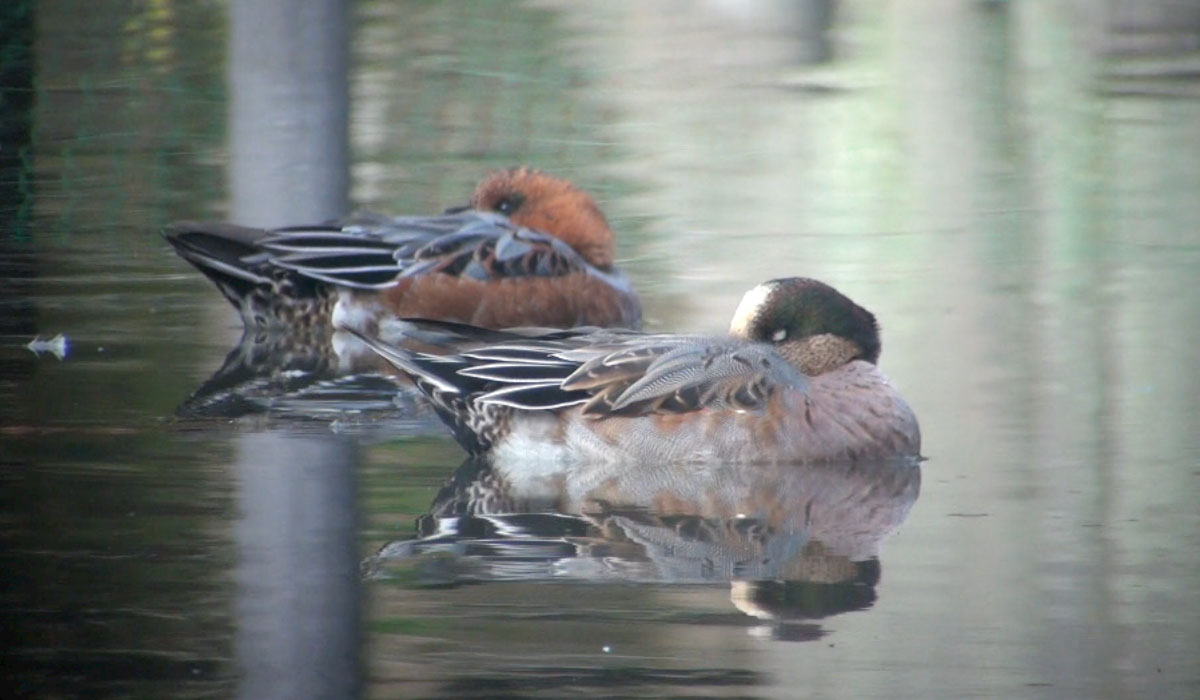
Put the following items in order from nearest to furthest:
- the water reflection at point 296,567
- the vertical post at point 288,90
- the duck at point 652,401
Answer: the water reflection at point 296,567 → the duck at point 652,401 → the vertical post at point 288,90

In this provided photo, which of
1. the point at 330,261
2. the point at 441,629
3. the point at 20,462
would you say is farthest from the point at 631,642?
the point at 330,261

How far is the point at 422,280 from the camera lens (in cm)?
896

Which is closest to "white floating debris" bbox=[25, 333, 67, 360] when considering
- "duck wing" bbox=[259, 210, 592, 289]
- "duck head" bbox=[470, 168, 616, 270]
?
"duck wing" bbox=[259, 210, 592, 289]

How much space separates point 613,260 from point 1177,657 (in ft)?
16.1

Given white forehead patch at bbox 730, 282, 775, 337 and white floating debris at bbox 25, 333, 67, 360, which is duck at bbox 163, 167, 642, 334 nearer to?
white floating debris at bbox 25, 333, 67, 360

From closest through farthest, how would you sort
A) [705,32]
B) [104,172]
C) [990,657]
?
[990,657]
[104,172]
[705,32]

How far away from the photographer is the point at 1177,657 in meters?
4.84

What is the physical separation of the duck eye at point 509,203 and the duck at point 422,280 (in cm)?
42

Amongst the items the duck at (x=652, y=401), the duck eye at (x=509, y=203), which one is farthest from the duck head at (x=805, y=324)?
the duck eye at (x=509, y=203)

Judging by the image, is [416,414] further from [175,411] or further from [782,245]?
[782,245]

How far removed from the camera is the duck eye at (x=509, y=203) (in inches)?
377

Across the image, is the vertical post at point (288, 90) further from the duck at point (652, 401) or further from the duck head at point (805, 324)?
the duck head at point (805, 324)

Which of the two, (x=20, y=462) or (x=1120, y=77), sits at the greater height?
(x=1120, y=77)

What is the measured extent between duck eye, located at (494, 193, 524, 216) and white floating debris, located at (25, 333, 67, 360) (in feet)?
7.32
